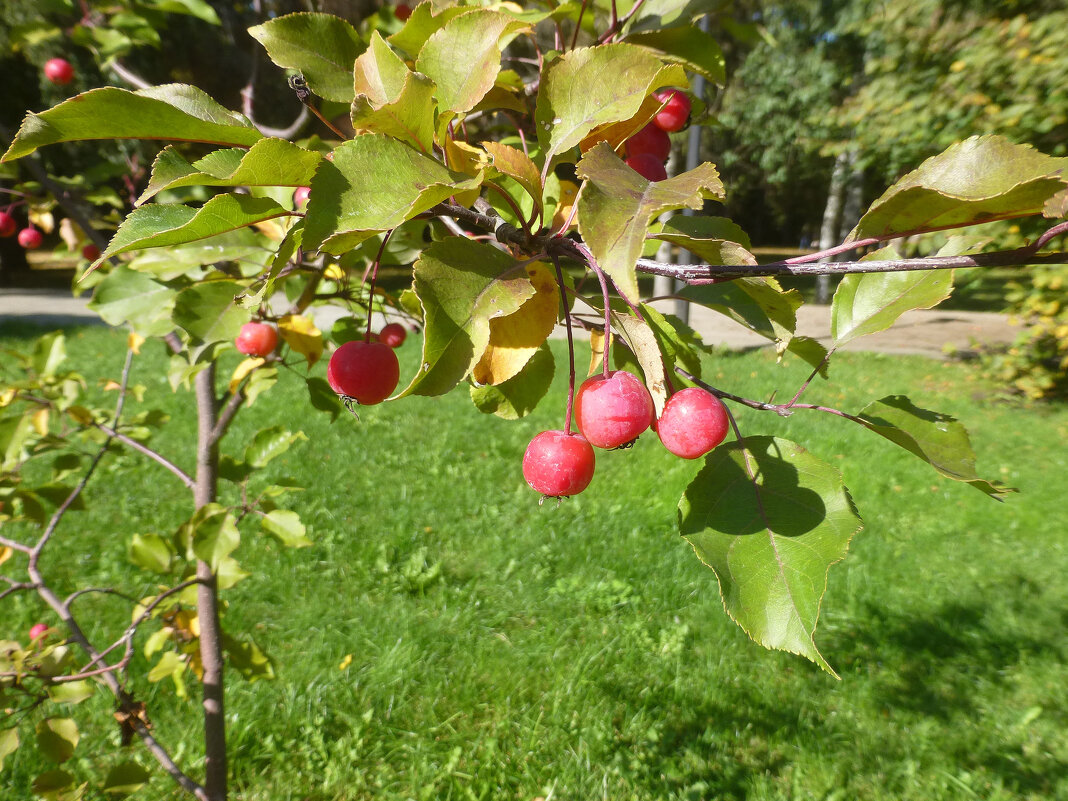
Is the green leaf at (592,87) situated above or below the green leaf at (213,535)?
above

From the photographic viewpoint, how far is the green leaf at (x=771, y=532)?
2.08 feet

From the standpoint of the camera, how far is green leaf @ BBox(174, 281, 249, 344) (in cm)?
108

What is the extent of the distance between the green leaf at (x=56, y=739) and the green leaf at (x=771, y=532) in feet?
4.86

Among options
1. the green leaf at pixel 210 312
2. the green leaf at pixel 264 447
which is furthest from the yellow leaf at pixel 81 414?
the green leaf at pixel 210 312

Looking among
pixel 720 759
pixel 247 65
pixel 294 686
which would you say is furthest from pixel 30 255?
pixel 720 759

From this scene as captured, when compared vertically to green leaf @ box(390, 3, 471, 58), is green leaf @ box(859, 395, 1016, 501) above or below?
below

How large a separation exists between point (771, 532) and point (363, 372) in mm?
473

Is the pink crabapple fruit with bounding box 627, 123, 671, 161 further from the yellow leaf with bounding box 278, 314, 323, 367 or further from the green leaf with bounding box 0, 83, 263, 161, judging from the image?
the yellow leaf with bounding box 278, 314, 323, 367

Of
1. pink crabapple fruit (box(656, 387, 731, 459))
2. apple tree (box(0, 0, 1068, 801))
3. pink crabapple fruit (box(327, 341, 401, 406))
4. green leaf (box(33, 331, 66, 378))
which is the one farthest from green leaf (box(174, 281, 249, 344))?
green leaf (box(33, 331, 66, 378))

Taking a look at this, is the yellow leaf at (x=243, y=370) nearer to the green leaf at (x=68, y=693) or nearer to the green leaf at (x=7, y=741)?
the green leaf at (x=68, y=693)

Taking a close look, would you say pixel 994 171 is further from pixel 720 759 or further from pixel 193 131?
pixel 720 759

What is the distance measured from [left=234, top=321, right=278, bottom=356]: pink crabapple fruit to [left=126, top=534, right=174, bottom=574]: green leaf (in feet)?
2.38

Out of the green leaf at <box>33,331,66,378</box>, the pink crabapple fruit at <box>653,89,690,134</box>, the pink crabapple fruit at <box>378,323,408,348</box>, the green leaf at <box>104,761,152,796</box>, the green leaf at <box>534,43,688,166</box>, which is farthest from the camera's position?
the green leaf at <box>33,331,66,378</box>

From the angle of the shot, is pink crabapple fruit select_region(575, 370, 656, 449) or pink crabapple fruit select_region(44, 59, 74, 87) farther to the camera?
pink crabapple fruit select_region(44, 59, 74, 87)
